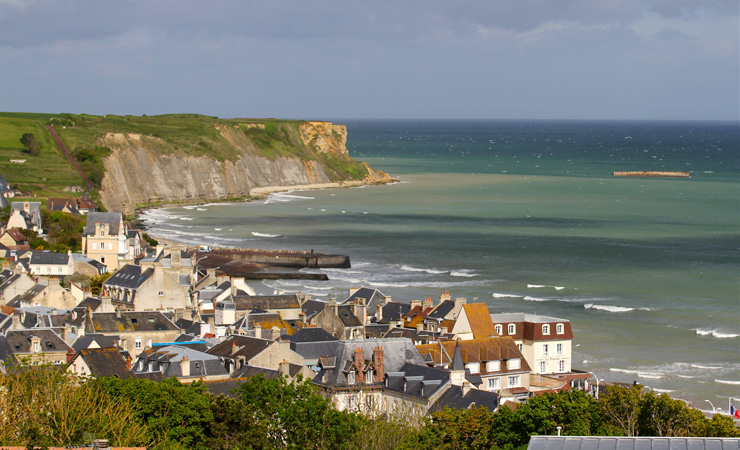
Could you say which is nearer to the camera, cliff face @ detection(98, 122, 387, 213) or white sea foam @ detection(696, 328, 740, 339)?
white sea foam @ detection(696, 328, 740, 339)

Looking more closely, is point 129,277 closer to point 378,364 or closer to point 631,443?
point 378,364

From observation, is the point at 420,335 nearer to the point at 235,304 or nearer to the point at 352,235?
the point at 235,304

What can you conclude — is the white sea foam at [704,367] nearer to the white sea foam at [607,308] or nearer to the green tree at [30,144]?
the white sea foam at [607,308]

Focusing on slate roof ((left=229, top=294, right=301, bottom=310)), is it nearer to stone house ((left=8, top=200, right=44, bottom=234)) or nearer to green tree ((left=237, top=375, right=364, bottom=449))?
green tree ((left=237, top=375, right=364, bottom=449))

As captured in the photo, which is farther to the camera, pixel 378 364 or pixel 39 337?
pixel 39 337

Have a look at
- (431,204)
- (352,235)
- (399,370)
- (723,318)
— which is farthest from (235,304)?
(431,204)

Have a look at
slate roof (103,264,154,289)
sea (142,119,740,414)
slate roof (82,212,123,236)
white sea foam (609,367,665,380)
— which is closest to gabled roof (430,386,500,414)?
sea (142,119,740,414)

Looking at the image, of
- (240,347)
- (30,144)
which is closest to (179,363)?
(240,347)
